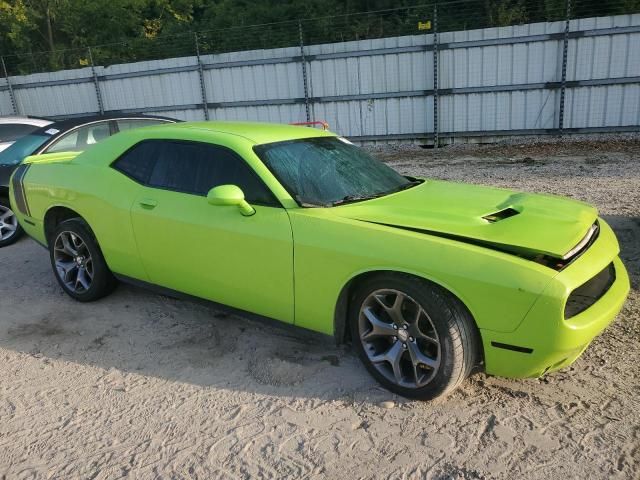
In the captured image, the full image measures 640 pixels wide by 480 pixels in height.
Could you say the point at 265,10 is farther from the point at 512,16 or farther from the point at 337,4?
the point at 512,16

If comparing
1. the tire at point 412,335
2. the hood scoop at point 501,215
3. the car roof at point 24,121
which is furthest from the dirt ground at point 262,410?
the car roof at point 24,121

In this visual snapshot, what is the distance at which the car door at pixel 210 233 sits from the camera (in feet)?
10.9

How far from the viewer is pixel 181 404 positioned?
314cm

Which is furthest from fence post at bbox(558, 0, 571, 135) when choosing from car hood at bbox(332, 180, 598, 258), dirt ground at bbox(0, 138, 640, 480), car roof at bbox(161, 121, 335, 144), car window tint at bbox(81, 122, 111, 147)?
car window tint at bbox(81, 122, 111, 147)

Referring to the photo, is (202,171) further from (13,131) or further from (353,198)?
(13,131)

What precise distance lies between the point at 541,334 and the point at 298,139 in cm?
220

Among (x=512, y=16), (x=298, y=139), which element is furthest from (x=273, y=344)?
(x=512, y=16)

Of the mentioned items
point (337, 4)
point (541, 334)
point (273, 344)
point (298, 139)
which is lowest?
point (273, 344)

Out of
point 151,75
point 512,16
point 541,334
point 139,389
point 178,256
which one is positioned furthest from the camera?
point 151,75

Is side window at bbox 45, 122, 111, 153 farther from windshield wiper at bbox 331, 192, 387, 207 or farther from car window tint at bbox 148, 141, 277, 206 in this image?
windshield wiper at bbox 331, 192, 387, 207

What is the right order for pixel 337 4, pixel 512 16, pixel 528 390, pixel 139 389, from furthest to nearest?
pixel 337 4 → pixel 512 16 → pixel 139 389 → pixel 528 390

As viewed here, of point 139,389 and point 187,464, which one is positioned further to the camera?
point 139,389

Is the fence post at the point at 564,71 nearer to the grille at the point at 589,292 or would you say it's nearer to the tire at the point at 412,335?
the grille at the point at 589,292

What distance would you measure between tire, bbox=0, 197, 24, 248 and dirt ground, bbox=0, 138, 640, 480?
2609mm
